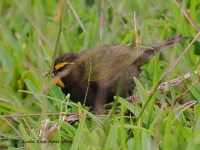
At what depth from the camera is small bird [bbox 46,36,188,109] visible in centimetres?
540

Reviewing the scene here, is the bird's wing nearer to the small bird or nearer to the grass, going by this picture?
the small bird

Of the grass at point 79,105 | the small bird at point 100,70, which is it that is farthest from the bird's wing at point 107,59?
the grass at point 79,105

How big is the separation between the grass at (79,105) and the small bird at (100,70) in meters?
0.10

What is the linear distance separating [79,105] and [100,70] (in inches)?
35.3

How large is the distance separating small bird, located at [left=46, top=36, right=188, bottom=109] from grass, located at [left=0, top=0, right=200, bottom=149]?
0.33 ft

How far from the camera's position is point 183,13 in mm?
5875

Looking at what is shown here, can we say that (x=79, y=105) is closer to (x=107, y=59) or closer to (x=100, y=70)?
(x=100, y=70)

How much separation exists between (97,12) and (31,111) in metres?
2.07

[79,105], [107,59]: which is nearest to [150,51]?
[107,59]

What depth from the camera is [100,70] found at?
5.49 m

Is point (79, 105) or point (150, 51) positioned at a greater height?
point (150, 51)

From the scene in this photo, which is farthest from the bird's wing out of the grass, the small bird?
the grass

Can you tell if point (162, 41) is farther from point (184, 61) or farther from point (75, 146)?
point (75, 146)

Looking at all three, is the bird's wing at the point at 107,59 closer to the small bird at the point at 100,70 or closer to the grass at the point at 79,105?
the small bird at the point at 100,70
